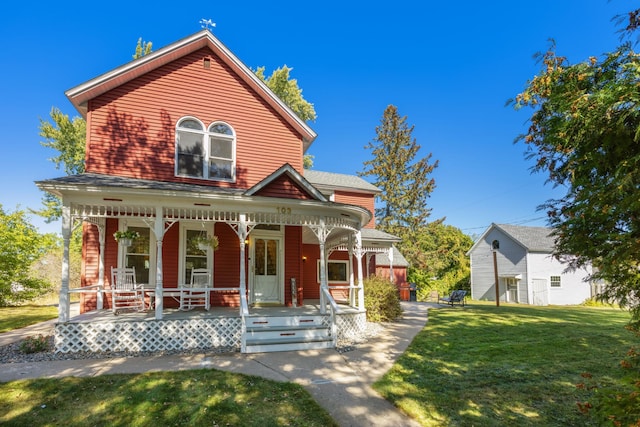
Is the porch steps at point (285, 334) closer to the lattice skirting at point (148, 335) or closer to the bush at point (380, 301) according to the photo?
the lattice skirting at point (148, 335)

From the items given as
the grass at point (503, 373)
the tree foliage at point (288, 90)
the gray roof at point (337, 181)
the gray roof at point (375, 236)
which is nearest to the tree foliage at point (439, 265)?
the gray roof at point (375, 236)

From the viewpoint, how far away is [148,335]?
328 inches

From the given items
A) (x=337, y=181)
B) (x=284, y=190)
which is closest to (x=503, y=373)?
(x=284, y=190)

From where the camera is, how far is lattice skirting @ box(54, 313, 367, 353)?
26.1 feet

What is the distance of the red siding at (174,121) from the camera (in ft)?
35.9

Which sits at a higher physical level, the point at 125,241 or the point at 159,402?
the point at 125,241

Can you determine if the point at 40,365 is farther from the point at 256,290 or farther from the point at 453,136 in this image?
the point at 453,136

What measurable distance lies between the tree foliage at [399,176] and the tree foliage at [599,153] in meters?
30.7

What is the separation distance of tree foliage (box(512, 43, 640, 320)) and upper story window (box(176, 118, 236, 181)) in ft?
30.9

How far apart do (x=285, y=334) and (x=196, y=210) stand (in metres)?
3.95

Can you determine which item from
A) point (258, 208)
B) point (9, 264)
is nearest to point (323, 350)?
point (258, 208)

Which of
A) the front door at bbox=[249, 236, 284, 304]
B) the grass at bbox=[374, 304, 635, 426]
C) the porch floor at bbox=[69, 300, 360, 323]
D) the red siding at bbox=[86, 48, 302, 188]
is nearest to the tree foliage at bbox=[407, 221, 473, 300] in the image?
the front door at bbox=[249, 236, 284, 304]

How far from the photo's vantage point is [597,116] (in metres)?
3.46

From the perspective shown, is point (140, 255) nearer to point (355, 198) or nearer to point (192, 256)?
point (192, 256)
